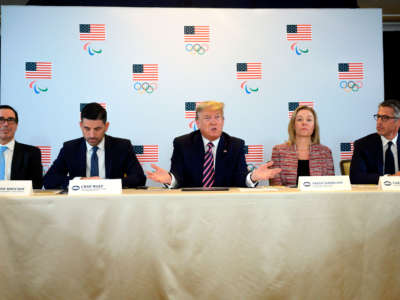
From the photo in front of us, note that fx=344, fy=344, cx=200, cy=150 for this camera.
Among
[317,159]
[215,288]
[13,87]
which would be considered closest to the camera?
[215,288]

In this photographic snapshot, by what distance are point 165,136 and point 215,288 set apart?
2592 mm

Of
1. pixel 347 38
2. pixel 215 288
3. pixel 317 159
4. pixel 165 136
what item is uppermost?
pixel 347 38

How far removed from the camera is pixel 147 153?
381 centimetres

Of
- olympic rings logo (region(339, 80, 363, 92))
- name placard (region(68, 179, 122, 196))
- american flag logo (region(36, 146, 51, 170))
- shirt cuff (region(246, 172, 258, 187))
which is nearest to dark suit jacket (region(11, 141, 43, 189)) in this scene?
american flag logo (region(36, 146, 51, 170))

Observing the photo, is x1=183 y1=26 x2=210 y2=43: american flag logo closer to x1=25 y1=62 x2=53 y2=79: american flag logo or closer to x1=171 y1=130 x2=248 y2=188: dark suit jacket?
x1=25 y1=62 x2=53 y2=79: american flag logo

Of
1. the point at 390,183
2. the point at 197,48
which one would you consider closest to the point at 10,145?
the point at 197,48

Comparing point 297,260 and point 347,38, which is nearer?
point 297,260

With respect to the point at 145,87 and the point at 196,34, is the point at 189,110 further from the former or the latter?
the point at 196,34

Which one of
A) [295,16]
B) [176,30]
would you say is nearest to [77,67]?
[176,30]

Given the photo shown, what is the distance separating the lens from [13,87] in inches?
147

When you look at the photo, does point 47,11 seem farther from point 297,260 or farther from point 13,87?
point 297,260

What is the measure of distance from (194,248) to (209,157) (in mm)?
1262

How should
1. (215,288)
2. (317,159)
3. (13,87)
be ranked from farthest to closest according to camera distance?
(13,87) < (317,159) < (215,288)

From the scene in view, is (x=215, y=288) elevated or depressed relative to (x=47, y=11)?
depressed
